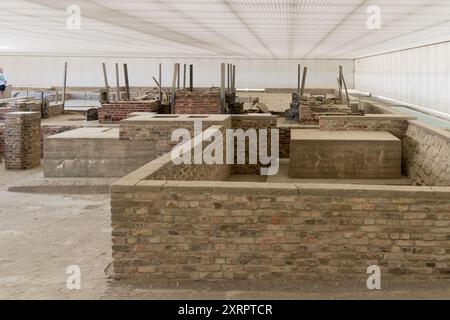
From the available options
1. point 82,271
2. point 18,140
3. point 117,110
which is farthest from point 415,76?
point 82,271

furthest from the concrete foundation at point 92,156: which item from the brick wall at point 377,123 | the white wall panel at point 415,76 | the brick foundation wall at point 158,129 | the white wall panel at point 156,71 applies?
the white wall panel at point 156,71

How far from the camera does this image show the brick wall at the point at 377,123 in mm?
10625

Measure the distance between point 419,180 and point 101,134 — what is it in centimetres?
586

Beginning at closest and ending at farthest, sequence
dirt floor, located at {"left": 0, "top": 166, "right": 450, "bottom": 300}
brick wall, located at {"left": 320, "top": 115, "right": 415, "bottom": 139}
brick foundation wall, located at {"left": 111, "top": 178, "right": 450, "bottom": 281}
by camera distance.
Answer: dirt floor, located at {"left": 0, "top": 166, "right": 450, "bottom": 300} < brick foundation wall, located at {"left": 111, "top": 178, "right": 450, "bottom": 281} < brick wall, located at {"left": 320, "top": 115, "right": 415, "bottom": 139}

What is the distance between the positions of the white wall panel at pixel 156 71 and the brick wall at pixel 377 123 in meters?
22.3

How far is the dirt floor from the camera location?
4422mm

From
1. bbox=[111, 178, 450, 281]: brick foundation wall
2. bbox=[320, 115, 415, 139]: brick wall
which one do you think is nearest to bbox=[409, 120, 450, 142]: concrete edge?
bbox=[320, 115, 415, 139]: brick wall

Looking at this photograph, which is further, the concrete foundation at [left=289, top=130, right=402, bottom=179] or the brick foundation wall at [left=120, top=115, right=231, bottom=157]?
the concrete foundation at [left=289, top=130, right=402, bottom=179]

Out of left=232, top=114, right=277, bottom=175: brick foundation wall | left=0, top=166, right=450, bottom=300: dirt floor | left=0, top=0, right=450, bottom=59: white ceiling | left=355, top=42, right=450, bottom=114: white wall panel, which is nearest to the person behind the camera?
left=0, top=166, right=450, bottom=300: dirt floor

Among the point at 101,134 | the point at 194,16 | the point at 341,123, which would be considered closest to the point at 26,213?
the point at 101,134

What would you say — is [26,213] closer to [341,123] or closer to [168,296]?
[168,296]

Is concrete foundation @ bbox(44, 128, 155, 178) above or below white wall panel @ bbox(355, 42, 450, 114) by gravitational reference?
below

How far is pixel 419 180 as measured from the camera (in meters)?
9.11

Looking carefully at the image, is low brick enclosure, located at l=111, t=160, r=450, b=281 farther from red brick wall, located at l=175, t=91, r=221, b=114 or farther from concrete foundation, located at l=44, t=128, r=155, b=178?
red brick wall, located at l=175, t=91, r=221, b=114
